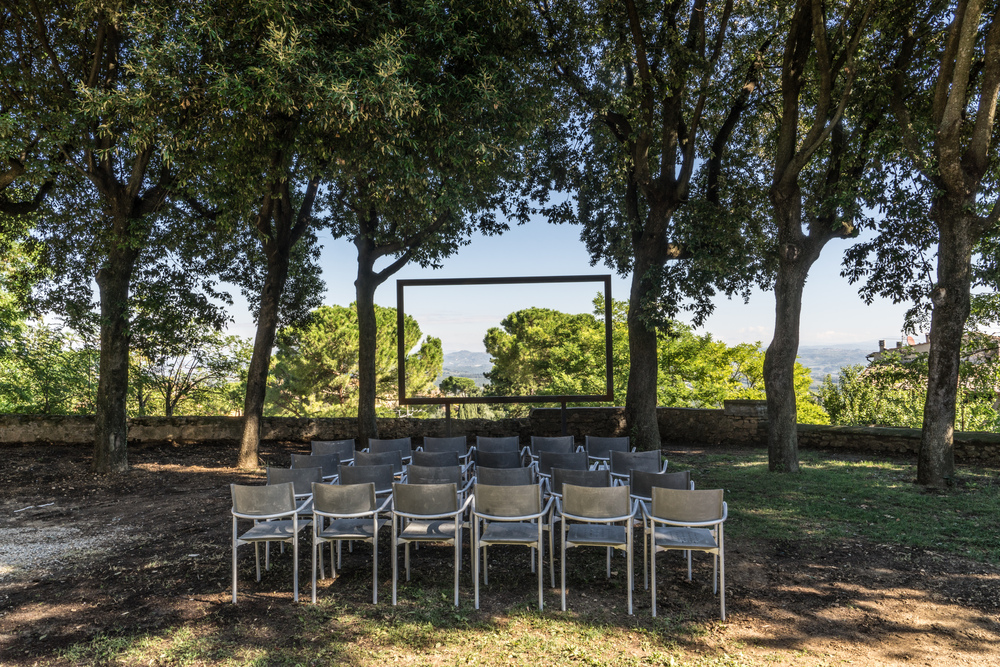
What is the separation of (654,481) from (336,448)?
147 inches

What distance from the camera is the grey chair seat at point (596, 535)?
3.79 meters

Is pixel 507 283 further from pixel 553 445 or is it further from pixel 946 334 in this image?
pixel 946 334

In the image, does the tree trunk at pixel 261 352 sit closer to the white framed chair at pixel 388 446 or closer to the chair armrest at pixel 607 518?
the white framed chair at pixel 388 446

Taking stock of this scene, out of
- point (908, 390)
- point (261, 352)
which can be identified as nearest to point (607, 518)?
point (261, 352)

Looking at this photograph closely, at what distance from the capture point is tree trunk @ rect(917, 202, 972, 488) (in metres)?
6.92

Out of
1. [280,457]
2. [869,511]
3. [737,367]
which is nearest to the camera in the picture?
[869,511]

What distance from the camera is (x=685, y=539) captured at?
378cm

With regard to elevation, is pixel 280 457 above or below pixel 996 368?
below

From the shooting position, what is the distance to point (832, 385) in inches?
772

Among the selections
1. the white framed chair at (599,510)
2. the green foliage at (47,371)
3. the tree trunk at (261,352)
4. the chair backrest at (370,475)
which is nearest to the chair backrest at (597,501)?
the white framed chair at (599,510)

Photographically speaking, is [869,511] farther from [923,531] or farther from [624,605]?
[624,605]

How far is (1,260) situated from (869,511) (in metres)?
16.9

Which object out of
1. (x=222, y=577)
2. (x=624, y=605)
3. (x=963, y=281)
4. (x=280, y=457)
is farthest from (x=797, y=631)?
(x=280, y=457)

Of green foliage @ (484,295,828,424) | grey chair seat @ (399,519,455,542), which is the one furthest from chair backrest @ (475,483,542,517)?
green foliage @ (484,295,828,424)
